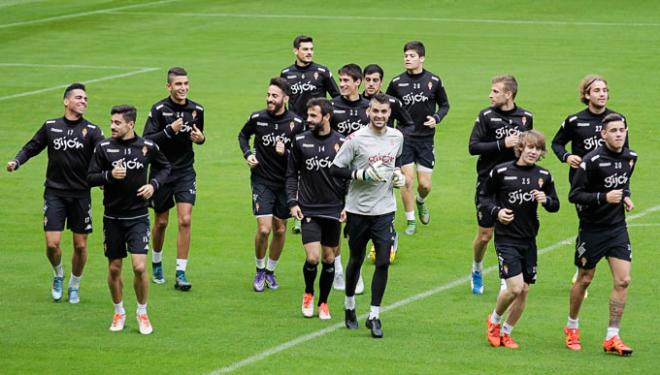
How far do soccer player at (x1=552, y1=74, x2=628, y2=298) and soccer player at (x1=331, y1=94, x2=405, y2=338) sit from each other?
2.35 metres

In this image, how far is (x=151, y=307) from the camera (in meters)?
16.2

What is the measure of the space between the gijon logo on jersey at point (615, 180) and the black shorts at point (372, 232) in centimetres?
242

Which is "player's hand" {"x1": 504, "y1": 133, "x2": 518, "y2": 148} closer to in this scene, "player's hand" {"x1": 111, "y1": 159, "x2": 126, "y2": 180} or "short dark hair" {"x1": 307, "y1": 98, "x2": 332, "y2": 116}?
"short dark hair" {"x1": 307, "y1": 98, "x2": 332, "y2": 116}

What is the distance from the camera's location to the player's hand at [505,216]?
45.7ft

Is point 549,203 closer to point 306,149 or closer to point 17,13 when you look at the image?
point 306,149

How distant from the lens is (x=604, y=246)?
1404cm

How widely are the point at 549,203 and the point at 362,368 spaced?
262 centimetres

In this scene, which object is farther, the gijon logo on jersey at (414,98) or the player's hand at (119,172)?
the gijon logo on jersey at (414,98)

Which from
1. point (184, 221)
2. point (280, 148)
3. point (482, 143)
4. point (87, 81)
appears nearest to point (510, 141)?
point (482, 143)

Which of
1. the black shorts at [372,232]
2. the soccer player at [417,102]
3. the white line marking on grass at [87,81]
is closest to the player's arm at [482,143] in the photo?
the black shorts at [372,232]

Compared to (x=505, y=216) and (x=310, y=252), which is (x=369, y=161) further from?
(x=505, y=216)

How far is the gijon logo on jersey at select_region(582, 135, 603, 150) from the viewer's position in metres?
16.0

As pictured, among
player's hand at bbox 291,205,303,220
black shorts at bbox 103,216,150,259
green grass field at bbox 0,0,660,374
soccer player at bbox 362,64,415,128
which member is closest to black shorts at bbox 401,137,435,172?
green grass field at bbox 0,0,660,374

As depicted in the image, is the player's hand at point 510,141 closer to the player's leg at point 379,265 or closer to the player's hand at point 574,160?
the player's hand at point 574,160
